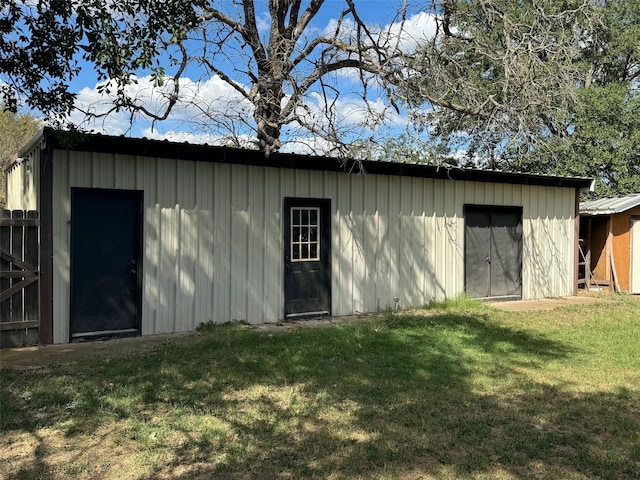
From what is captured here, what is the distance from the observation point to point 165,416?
13.9 ft

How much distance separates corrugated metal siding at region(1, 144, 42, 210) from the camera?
6.93 meters

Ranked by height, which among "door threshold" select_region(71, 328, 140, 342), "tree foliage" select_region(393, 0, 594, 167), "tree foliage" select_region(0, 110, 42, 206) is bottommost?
"door threshold" select_region(71, 328, 140, 342)

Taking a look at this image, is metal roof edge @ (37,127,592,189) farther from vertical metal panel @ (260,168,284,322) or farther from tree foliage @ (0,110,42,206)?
tree foliage @ (0,110,42,206)

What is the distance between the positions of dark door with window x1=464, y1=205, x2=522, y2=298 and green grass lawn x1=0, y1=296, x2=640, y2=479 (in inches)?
157

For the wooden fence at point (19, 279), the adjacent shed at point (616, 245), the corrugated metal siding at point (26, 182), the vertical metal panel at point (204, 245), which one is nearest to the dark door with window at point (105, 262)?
the wooden fence at point (19, 279)

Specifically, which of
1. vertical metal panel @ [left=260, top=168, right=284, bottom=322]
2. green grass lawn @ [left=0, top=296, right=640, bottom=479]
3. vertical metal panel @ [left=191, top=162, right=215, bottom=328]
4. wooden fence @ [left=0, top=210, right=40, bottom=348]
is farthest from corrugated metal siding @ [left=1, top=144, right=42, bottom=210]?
vertical metal panel @ [left=260, top=168, right=284, bottom=322]

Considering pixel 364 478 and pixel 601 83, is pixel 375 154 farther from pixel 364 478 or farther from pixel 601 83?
pixel 601 83

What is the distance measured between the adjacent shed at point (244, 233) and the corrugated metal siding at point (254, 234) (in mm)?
19

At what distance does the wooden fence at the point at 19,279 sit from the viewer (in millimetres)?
6480

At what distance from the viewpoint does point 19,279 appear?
6590mm

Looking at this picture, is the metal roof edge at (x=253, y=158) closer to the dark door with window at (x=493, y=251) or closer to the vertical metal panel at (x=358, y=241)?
the vertical metal panel at (x=358, y=241)

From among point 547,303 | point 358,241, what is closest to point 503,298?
point 547,303

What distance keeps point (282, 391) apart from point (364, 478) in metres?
1.86

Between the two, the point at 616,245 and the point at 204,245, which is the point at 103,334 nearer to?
the point at 204,245
